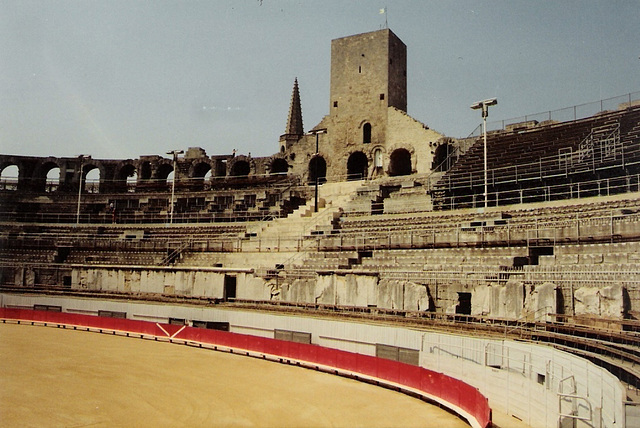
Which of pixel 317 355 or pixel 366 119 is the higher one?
pixel 366 119

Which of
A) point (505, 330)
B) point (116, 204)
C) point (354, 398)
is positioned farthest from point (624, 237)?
point (116, 204)

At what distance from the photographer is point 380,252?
29234 mm

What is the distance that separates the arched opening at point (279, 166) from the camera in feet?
174

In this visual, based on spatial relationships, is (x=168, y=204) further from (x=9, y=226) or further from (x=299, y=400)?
(x=299, y=400)

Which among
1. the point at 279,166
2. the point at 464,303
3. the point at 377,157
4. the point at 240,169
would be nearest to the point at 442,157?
the point at 377,157

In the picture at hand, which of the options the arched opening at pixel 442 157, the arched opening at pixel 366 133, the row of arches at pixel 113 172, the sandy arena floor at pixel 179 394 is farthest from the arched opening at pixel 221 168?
the sandy arena floor at pixel 179 394

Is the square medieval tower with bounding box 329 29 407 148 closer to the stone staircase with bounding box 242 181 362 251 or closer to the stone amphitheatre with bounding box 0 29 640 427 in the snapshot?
the stone amphitheatre with bounding box 0 29 640 427

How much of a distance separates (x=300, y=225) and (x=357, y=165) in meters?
13.2

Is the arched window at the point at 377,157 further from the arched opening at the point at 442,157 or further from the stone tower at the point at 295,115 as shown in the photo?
the stone tower at the point at 295,115

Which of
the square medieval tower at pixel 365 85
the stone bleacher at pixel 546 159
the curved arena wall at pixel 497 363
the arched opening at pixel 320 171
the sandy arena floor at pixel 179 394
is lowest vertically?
the sandy arena floor at pixel 179 394

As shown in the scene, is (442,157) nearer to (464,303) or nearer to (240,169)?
(240,169)

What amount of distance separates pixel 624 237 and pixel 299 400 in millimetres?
13844

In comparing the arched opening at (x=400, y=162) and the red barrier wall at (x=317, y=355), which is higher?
the arched opening at (x=400, y=162)

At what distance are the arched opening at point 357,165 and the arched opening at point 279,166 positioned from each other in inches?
274
